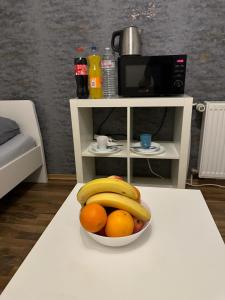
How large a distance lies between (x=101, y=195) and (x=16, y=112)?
1.40m

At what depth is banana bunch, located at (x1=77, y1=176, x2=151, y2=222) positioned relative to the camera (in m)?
0.59

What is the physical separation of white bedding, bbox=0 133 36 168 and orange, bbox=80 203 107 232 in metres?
0.98

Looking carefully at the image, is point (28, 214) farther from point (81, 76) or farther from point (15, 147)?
point (81, 76)

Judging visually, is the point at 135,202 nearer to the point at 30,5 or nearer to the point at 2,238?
the point at 2,238

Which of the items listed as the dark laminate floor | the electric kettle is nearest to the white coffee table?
the dark laminate floor

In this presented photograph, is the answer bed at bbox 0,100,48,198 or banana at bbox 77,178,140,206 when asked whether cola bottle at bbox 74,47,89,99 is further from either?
banana at bbox 77,178,140,206

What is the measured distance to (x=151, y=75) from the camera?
4.16ft

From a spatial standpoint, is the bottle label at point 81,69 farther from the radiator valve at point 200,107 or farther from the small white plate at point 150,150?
the radiator valve at point 200,107

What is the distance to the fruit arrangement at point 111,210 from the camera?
0.55 meters

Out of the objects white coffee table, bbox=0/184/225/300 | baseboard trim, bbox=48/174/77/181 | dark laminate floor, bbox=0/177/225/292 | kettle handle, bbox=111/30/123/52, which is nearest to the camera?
white coffee table, bbox=0/184/225/300

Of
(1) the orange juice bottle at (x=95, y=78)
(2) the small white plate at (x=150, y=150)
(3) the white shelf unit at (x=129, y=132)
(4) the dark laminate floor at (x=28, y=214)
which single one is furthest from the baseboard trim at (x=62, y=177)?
(1) the orange juice bottle at (x=95, y=78)

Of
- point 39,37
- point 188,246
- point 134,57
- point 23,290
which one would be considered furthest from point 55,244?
point 39,37

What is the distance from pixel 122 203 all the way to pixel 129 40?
112cm

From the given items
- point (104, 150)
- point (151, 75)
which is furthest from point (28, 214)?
point (151, 75)
